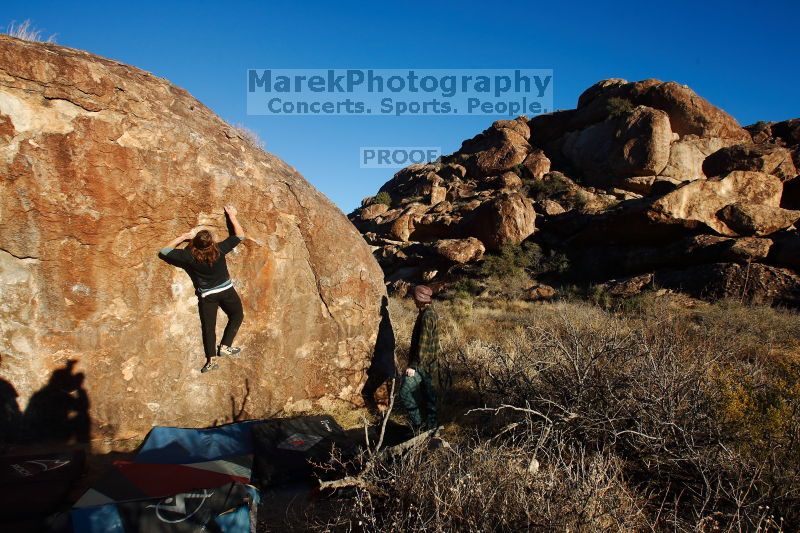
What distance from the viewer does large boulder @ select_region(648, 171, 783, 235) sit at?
1301 centimetres

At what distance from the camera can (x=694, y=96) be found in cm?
2291

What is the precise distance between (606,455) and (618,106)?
24661 mm

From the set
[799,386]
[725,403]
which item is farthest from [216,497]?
[799,386]

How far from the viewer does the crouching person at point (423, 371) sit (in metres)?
4.19

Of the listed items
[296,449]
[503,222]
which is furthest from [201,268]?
[503,222]

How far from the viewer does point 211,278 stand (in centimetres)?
413

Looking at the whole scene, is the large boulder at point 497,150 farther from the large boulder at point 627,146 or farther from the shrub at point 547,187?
the large boulder at point 627,146

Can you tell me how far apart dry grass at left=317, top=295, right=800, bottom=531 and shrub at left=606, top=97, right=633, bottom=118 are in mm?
20816

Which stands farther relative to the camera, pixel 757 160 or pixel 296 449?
pixel 757 160

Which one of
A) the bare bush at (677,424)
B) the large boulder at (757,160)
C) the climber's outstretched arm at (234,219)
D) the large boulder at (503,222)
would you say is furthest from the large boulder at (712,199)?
the climber's outstretched arm at (234,219)

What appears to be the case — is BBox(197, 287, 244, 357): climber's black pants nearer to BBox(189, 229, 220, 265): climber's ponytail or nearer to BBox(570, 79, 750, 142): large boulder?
BBox(189, 229, 220, 265): climber's ponytail

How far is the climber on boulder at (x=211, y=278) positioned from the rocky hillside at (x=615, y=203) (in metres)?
10.7

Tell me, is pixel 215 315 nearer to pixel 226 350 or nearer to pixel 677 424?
pixel 226 350

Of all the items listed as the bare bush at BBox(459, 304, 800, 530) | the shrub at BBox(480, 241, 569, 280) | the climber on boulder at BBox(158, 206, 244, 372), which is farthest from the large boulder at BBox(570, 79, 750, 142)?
the climber on boulder at BBox(158, 206, 244, 372)
